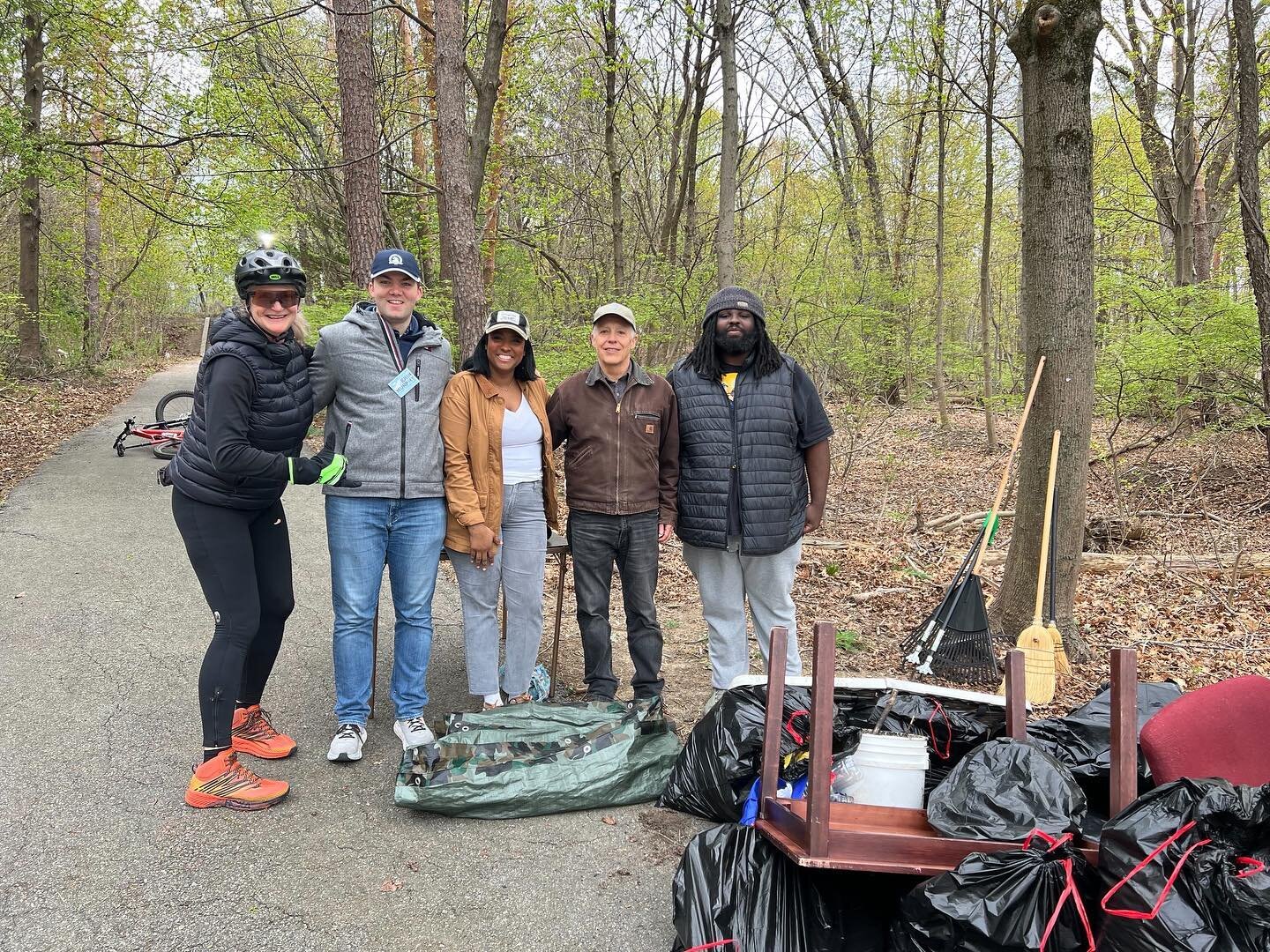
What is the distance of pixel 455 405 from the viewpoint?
365 cm

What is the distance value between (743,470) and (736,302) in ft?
2.50

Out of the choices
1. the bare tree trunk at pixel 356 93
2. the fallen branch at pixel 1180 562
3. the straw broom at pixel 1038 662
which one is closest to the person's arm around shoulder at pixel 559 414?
the straw broom at pixel 1038 662

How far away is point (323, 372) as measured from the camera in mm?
3461

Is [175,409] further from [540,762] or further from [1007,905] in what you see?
[1007,905]

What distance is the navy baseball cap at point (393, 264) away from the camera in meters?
3.51

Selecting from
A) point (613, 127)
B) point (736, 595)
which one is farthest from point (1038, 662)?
point (613, 127)

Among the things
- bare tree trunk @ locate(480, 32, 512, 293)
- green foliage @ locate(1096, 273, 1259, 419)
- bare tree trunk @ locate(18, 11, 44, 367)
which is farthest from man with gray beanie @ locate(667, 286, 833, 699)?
bare tree trunk @ locate(18, 11, 44, 367)

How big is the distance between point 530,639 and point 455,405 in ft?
3.82

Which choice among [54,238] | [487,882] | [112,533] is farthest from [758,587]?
[54,238]

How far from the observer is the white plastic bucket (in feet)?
8.52

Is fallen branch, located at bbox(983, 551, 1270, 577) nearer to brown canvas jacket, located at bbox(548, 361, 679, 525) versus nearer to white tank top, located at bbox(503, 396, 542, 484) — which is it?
brown canvas jacket, located at bbox(548, 361, 679, 525)

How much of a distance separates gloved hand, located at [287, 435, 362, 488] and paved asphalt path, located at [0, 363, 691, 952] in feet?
3.98

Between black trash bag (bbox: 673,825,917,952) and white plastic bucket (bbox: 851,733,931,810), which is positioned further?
white plastic bucket (bbox: 851,733,931,810)

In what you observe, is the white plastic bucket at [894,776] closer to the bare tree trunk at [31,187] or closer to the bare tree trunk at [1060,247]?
the bare tree trunk at [1060,247]
